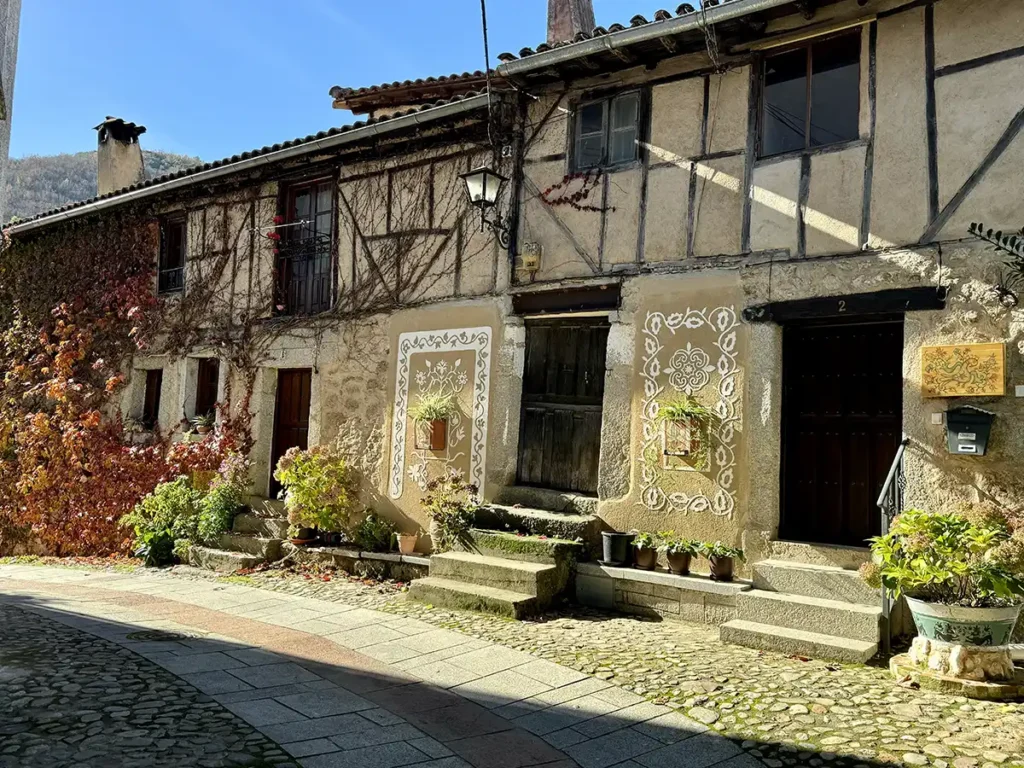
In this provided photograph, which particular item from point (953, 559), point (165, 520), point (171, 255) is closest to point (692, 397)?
point (953, 559)

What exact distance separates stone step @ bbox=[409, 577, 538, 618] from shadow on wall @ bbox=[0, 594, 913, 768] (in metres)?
0.84

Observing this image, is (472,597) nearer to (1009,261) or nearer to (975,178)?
(1009,261)

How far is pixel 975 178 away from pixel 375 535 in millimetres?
6463

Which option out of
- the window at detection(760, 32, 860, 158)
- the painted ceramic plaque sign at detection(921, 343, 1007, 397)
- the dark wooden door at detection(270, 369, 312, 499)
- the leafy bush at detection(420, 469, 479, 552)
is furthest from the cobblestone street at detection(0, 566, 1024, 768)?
the window at detection(760, 32, 860, 158)

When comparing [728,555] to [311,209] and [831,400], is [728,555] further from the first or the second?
[311,209]

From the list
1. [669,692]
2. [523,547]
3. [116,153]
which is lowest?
[669,692]

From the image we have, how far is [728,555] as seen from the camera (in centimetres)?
605

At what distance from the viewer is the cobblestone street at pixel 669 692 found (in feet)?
11.9

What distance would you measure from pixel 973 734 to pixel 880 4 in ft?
17.3

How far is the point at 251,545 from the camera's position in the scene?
29.4 ft

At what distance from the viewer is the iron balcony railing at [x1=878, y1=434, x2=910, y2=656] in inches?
203

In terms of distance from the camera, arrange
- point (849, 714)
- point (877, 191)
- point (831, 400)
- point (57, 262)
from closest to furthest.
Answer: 1. point (849, 714)
2. point (877, 191)
3. point (831, 400)
4. point (57, 262)

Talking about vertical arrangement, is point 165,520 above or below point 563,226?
below

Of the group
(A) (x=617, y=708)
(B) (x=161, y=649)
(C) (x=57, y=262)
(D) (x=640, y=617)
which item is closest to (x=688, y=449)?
(D) (x=640, y=617)
